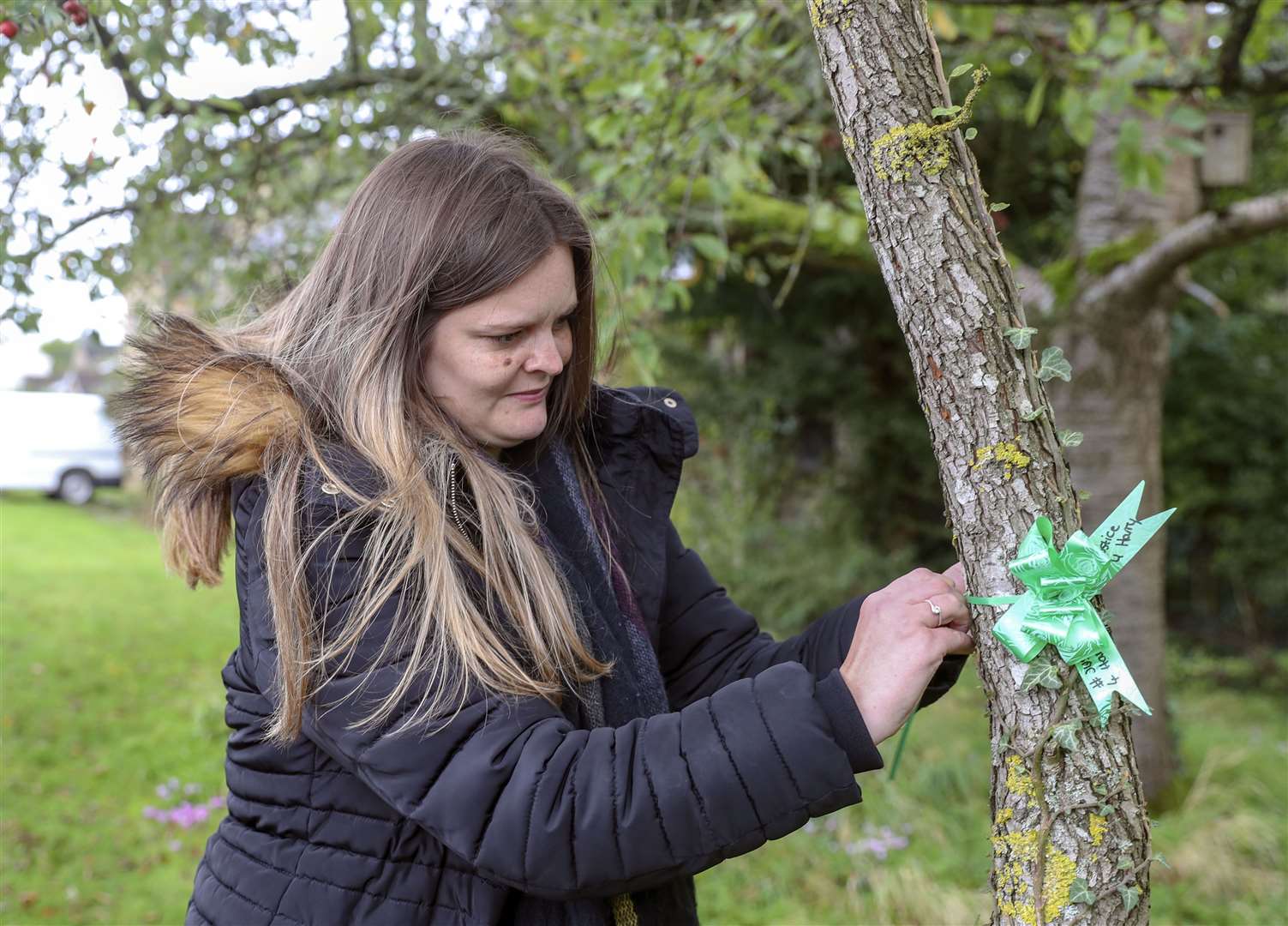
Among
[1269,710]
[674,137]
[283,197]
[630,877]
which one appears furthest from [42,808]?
[1269,710]

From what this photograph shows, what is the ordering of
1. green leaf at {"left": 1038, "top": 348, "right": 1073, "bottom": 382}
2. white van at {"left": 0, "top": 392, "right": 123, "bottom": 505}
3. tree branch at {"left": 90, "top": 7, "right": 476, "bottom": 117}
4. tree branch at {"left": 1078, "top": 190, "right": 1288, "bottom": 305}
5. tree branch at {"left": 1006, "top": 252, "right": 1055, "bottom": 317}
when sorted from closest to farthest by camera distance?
green leaf at {"left": 1038, "top": 348, "right": 1073, "bottom": 382} < tree branch at {"left": 90, "top": 7, "right": 476, "bottom": 117} < tree branch at {"left": 1078, "top": 190, "right": 1288, "bottom": 305} < tree branch at {"left": 1006, "top": 252, "right": 1055, "bottom": 317} < white van at {"left": 0, "top": 392, "right": 123, "bottom": 505}

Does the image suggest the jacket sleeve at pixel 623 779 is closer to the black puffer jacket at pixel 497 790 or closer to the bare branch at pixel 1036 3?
the black puffer jacket at pixel 497 790

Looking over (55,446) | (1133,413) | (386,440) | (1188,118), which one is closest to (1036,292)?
(1133,413)

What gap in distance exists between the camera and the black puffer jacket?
3.99ft

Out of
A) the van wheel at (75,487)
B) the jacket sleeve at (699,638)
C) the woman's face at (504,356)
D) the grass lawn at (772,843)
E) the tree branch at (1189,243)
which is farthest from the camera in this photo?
the van wheel at (75,487)

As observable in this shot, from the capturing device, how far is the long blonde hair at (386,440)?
1340 mm

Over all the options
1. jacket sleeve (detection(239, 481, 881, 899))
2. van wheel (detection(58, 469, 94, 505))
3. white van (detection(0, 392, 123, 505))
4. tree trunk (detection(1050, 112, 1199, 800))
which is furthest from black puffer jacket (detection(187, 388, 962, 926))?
van wheel (detection(58, 469, 94, 505))

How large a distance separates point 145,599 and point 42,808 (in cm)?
484

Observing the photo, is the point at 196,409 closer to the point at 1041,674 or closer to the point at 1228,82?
the point at 1041,674

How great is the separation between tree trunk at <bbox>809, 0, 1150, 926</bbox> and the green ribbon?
33 millimetres

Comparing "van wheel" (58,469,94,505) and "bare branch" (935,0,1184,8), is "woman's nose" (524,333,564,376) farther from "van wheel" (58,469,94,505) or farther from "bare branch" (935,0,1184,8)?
"van wheel" (58,469,94,505)

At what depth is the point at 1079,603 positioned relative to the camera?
4.08 ft

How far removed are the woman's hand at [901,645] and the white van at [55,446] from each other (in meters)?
17.6

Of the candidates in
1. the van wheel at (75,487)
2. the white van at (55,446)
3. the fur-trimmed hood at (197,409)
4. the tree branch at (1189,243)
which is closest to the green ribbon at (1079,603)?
the fur-trimmed hood at (197,409)
